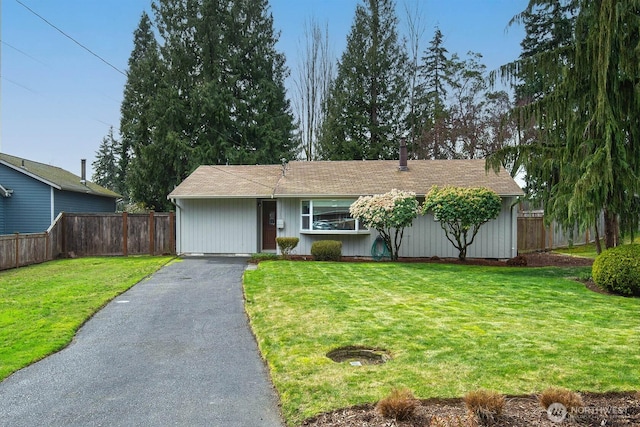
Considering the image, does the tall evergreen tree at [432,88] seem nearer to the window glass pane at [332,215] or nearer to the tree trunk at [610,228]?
the window glass pane at [332,215]

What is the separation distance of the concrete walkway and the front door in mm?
9545

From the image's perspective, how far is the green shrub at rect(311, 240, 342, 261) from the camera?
1477 centimetres

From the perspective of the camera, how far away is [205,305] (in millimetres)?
8070

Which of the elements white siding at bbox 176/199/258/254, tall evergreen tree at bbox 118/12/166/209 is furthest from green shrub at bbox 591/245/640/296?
tall evergreen tree at bbox 118/12/166/209

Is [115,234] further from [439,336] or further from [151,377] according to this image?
[439,336]

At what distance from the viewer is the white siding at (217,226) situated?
17.0 m

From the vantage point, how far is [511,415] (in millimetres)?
3291

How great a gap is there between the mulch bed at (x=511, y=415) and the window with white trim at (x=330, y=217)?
12058 millimetres

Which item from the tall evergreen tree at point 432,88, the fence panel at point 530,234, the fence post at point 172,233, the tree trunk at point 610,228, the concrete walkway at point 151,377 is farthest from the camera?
the tall evergreen tree at point 432,88

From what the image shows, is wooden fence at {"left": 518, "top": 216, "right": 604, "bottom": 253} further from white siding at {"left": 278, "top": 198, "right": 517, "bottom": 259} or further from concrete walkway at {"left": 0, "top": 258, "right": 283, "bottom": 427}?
concrete walkway at {"left": 0, "top": 258, "right": 283, "bottom": 427}

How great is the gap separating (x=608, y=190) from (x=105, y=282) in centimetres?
1133

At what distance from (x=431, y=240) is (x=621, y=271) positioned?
730 centimetres

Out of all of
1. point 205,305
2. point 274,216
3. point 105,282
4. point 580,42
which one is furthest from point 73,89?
point 580,42

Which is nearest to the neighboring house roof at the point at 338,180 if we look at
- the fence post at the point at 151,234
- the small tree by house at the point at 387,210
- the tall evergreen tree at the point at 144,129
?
the small tree by house at the point at 387,210
